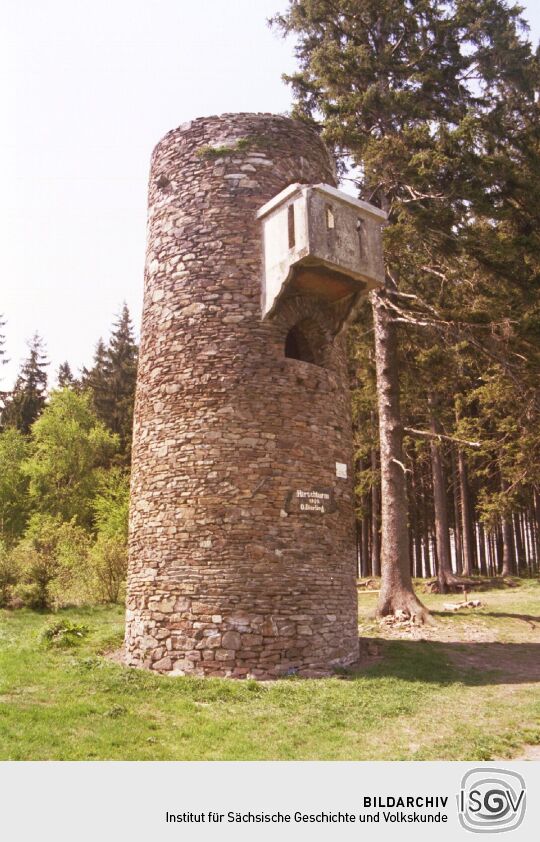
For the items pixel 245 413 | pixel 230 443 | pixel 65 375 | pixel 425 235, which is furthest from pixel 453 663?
pixel 65 375

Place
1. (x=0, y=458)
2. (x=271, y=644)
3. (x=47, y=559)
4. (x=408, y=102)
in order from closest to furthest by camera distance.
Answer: (x=271, y=644) → (x=408, y=102) → (x=47, y=559) → (x=0, y=458)

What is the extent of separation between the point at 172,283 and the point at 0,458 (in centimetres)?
2680

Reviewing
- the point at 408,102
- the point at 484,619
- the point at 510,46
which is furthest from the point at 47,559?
the point at 510,46

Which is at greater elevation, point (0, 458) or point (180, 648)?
point (0, 458)

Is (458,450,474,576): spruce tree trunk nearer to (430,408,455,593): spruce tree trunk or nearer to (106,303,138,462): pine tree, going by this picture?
(430,408,455,593): spruce tree trunk

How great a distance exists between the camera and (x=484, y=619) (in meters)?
15.4

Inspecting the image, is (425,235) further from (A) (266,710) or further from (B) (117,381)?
(B) (117,381)

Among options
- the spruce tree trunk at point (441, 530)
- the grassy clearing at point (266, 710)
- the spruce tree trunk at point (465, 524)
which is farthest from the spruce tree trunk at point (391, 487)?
the spruce tree trunk at point (465, 524)

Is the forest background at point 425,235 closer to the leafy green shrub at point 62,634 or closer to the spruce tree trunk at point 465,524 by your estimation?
the spruce tree trunk at point 465,524

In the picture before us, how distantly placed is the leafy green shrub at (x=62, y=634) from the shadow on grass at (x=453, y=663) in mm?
4539

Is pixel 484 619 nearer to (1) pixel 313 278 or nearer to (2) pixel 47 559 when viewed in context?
(1) pixel 313 278

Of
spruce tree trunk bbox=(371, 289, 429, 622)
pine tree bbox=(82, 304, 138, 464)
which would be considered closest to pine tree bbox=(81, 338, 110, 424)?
pine tree bbox=(82, 304, 138, 464)

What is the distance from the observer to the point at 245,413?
975cm

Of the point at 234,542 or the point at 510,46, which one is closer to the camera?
the point at 234,542
